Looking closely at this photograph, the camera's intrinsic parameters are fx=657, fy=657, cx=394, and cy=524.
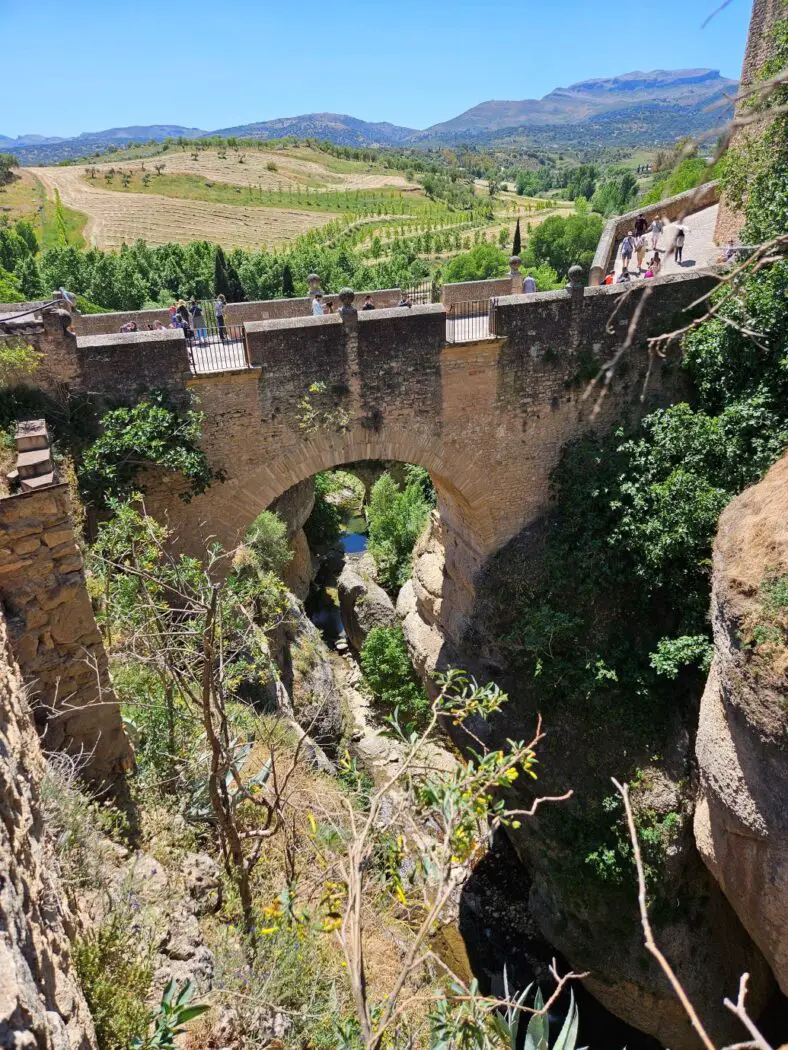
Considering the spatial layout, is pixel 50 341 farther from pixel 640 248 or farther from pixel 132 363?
pixel 640 248

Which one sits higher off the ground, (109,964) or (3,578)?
(3,578)

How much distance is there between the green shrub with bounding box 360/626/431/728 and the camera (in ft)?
48.7

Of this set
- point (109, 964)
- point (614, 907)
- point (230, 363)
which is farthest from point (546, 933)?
point (230, 363)

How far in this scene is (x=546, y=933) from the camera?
1009cm

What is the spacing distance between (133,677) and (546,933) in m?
7.54

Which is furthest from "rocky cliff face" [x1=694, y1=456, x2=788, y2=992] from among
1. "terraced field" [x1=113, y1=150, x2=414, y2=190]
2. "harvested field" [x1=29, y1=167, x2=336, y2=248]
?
"terraced field" [x1=113, y1=150, x2=414, y2=190]

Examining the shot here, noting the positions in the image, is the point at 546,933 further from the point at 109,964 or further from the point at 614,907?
the point at 109,964

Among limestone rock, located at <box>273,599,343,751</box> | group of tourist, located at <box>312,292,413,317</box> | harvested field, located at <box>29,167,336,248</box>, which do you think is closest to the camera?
group of tourist, located at <box>312,292,413,317</box>

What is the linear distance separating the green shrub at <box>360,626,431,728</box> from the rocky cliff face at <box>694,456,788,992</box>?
7.15 metres

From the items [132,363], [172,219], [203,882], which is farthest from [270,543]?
[172,219]

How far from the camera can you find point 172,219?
232ft

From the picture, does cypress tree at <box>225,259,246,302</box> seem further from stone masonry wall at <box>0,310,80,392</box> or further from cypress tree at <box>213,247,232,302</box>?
stone masonry wall at <box>0,310,80,392</box>

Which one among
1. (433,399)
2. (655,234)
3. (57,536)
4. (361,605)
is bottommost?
(361,605)

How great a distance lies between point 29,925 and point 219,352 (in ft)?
26.2
